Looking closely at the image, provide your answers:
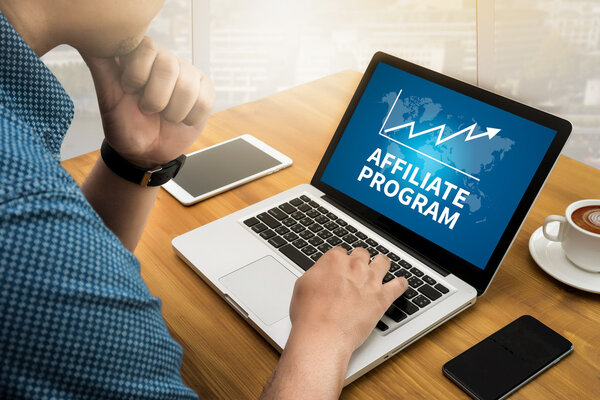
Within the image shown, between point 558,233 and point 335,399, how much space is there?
0.44 meters

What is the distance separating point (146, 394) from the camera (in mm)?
481

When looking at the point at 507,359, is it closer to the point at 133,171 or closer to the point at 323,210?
the point at 323,210

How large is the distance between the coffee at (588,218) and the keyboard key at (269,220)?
0.45m

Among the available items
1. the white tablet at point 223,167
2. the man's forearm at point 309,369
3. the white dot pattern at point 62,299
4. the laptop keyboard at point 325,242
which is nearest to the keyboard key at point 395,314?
the laptop keyboard at point 325,242

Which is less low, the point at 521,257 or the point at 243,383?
the point at 521,257

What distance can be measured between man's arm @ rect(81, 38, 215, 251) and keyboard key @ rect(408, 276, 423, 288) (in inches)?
16.2

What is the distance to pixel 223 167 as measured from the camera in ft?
3.58

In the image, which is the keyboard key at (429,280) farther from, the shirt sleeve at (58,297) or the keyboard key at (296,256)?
the shirt sleeve at (58,297)

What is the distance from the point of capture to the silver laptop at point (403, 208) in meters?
0.75

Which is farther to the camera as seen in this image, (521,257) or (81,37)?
(521,257)

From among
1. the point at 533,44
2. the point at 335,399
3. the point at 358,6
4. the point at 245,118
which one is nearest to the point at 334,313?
the point at 335,399

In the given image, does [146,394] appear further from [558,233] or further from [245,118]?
[245,118]

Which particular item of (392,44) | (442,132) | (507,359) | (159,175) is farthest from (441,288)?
(392,44)

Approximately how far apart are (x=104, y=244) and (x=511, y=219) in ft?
1.77
